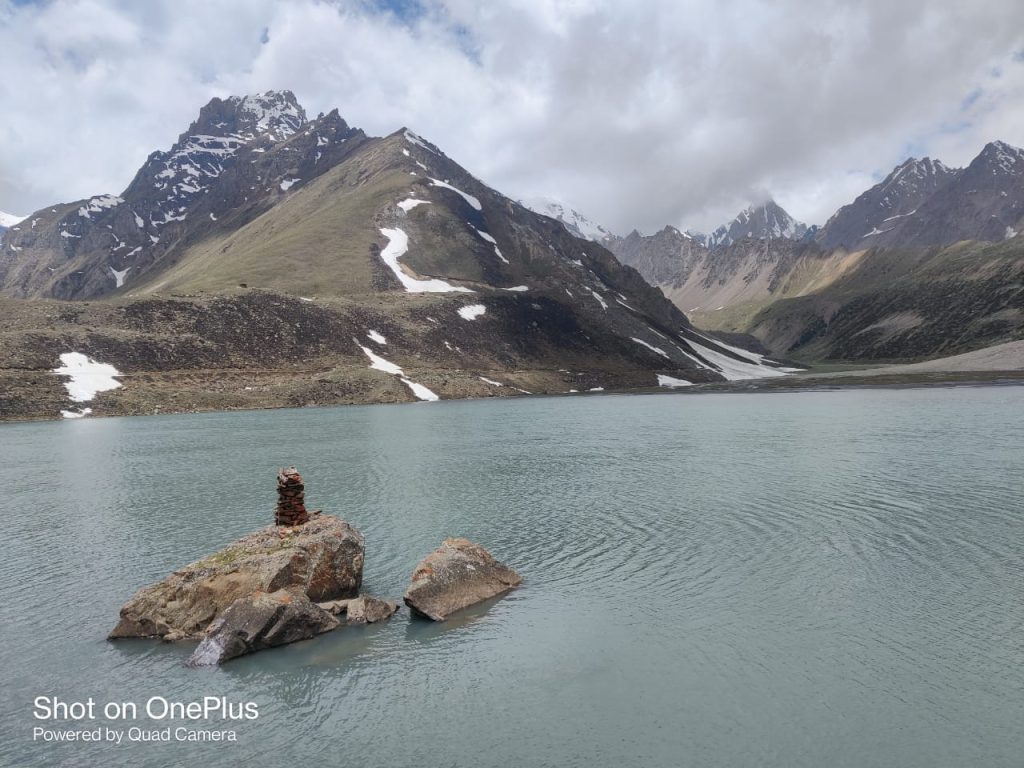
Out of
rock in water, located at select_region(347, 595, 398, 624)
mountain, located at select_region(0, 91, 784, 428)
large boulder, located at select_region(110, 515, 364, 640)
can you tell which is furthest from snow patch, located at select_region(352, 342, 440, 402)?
rock in water, located at select_region(347, 595, 398, 624)

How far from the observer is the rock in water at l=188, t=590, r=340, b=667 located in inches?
690

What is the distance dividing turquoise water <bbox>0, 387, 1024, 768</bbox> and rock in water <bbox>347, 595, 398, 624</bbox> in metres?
0.53

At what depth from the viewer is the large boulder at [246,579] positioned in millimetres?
19359

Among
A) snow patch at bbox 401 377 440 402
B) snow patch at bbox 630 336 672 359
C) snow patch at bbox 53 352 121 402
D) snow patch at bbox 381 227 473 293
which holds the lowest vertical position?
snow patch at bbox 401 377 440 402

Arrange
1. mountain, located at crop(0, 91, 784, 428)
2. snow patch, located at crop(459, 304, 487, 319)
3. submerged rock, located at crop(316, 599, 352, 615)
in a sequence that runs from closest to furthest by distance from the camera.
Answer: submerged rock, located at crop(316, 599, 352, 615) < mountain, located at crop(0, 91, 784, 428) < snow patch, located at crop(459, 304, 487, 319)

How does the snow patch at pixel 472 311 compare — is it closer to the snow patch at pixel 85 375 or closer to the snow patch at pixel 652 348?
the snow patch at pixel 652 348

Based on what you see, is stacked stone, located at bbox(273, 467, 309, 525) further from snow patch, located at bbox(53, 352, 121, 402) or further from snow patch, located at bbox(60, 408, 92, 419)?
snow patch, located at bbox(53, 352, 121, 402)

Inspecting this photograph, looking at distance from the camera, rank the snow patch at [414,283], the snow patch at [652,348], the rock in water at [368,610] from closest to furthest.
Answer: the rock in water at [368,610]
the snow patch at [414,283]
the snow patch at [652,348]

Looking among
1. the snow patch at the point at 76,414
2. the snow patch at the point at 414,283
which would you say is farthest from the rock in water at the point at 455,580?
the snow patch at the point at 414,283

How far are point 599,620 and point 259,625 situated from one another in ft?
32.4

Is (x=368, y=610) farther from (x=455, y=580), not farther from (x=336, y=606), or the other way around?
(x=455, y=580)

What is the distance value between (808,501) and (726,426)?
41215 millimetres

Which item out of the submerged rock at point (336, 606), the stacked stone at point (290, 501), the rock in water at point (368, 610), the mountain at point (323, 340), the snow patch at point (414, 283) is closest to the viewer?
the rock in water at point (368, 610)

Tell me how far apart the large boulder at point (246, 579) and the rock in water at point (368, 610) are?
1.40 metres
